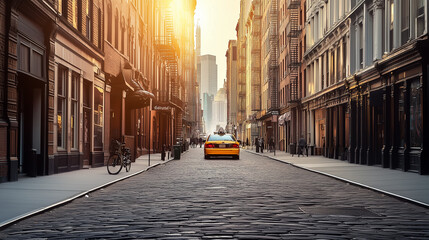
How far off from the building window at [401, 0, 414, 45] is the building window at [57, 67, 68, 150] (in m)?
12.9

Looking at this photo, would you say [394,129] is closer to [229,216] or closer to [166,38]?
[229,216]

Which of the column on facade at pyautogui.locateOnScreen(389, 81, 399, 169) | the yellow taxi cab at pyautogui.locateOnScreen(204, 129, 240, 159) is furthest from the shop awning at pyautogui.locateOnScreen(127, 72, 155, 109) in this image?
the column on facade at pyautogui.locateOnScreen(389, 81, 399, 169)

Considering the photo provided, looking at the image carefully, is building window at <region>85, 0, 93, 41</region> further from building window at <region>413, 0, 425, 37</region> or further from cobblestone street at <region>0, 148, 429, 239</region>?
building window at <region>413, 0, 425, 37</region>

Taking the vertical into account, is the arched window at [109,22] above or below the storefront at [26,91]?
above

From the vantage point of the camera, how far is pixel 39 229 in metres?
7.68

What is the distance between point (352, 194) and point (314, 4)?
3120 centimetres

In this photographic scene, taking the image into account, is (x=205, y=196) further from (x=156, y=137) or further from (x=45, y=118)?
(x=156, y=137)

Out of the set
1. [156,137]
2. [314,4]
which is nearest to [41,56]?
[314,4]

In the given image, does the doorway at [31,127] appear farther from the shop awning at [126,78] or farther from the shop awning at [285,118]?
the shop awning at [285,118]

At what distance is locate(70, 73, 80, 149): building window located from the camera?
2133 cm

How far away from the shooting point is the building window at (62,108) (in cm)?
1967

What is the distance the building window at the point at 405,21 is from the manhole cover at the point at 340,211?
44.1 feet

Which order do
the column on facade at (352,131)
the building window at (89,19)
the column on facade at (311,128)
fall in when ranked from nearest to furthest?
the building window at (89,19), the column on facade at (352,131), the column on facade at (311,128)

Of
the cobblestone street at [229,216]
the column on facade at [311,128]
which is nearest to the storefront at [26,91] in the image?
the cobblestone street at [229,216]
